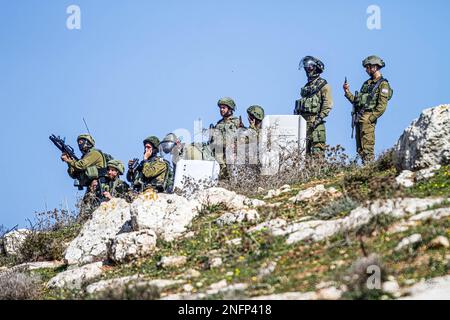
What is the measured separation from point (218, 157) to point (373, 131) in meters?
2.49

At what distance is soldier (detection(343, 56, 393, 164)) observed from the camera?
50.0 feet

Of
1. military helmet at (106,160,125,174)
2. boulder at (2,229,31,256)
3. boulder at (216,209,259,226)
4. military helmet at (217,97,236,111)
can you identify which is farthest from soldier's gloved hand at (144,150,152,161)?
boulder at (216,209,259,226)

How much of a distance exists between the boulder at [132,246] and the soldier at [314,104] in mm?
5269

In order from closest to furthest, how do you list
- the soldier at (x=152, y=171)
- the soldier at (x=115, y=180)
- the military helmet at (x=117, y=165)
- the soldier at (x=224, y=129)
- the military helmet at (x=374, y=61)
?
1. the soldier at (x=152, y=171)
2. the military helmet at (x=374, y=61)
3. the soldier at (x=224, y=129)
4. the soldier at (x=115, y=180)
5. the military helmet at (x=117, y=165)

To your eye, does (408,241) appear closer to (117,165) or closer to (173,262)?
(173,262)

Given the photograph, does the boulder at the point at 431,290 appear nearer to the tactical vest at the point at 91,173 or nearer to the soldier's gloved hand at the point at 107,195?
the soldier's gloved hand at the point at 107,195

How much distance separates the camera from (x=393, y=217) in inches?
372

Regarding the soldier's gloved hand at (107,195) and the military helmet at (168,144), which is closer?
the soldier's gloved hand at (107,195)

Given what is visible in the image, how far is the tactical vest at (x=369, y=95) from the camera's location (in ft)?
50.1

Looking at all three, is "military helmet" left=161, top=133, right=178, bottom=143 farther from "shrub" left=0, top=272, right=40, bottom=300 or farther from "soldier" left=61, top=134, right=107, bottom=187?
"shrub" left=0, top=272, right=40, bottom=300

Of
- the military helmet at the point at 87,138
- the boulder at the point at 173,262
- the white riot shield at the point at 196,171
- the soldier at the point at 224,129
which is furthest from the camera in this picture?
the military helmet at the point at 87,138

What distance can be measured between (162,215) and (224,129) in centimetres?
434

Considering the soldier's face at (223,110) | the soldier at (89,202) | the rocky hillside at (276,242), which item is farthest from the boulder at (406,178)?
the soldier at (89,202)
